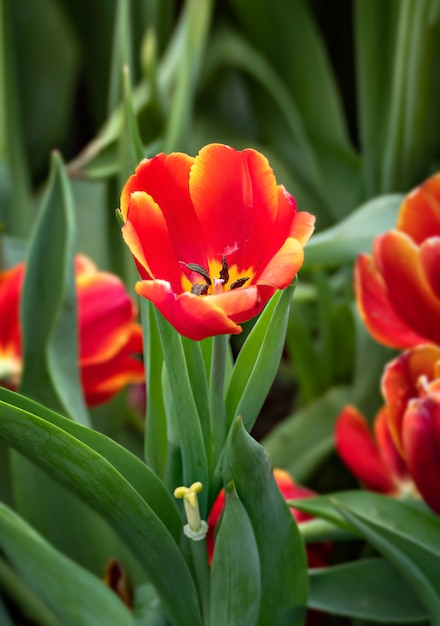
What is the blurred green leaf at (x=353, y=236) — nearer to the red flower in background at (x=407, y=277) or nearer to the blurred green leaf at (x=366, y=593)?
the red flower in background at (x=407, y=277)

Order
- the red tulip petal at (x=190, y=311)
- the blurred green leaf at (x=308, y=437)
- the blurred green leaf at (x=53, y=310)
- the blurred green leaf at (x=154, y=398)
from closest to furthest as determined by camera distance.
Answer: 1. the red tulip petal at (x=190, y=311)
2. the blurred green leaf at (x=154, y=398)
3. the blurred green leaf at (x=53, y=310)
4. the blurred green leaf at (x=308, y=437)

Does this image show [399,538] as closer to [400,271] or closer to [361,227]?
[400,271]

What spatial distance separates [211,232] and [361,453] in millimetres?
215

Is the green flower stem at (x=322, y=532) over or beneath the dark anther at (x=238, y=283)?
beneath

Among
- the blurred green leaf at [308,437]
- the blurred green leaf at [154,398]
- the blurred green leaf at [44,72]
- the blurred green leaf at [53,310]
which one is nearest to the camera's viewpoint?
the blurred green leaf at [154,398]

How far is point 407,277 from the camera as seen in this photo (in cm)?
42

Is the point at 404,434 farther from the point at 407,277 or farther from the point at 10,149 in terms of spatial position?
the point at 10,149

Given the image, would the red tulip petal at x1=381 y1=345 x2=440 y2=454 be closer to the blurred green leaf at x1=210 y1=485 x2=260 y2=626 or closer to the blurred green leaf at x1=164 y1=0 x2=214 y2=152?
the blurred green leaf at x1=210 y1=485 x2=260 y2=626

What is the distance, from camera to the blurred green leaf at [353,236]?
521 millimetres

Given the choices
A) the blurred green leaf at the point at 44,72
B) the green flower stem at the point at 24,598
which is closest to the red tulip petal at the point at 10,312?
the green flower stem at the point at 24,598

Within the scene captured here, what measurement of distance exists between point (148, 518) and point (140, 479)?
0.02m

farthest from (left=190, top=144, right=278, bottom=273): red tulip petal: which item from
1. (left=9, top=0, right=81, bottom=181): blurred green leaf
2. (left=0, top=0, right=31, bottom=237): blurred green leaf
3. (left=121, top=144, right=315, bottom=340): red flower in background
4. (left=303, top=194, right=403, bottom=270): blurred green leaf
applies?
(left=9, top=0, right=81, bottom=181): blurred green leaf

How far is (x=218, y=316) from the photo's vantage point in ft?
0.79

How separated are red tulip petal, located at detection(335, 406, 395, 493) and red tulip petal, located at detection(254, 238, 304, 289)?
23 centimetres
